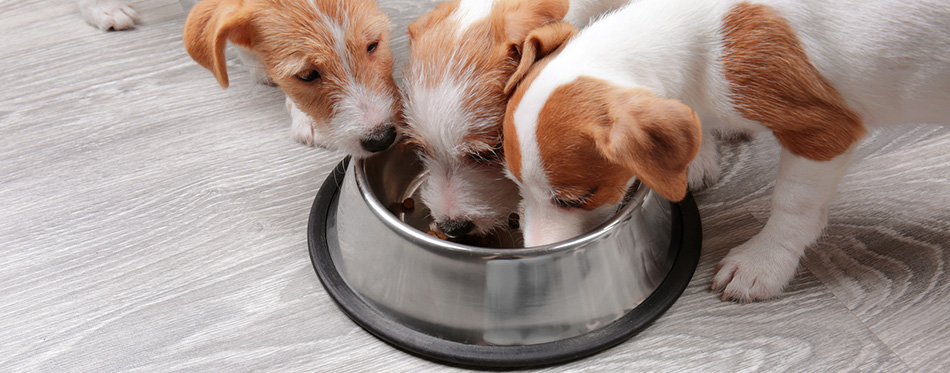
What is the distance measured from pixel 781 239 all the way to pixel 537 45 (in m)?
0.78

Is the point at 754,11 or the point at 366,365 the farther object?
the point at 366,365

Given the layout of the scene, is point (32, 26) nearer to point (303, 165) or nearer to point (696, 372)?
point (303, 165)

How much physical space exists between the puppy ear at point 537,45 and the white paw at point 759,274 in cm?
72

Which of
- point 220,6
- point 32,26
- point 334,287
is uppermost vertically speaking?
point 220,6

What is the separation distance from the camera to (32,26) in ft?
10.0

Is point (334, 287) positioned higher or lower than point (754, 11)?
lower

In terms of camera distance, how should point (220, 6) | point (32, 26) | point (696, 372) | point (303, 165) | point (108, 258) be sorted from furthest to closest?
point (32, 26), point (303, 165), point (108, 258), point (220, 6), point (696, 372)

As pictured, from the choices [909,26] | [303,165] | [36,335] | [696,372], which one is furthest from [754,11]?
[36,335]

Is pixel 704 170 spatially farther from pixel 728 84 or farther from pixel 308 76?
pixel 308 76

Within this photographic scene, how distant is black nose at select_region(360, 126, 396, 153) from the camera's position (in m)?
1.80

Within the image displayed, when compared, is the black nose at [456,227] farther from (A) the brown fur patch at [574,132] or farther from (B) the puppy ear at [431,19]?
(B) the puppy ear at [431,19]

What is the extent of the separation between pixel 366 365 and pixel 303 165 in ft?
2.69

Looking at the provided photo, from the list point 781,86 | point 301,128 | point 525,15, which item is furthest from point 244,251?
point 781,86

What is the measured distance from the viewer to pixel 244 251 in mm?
2045
